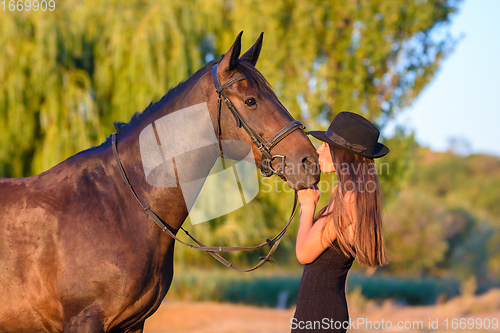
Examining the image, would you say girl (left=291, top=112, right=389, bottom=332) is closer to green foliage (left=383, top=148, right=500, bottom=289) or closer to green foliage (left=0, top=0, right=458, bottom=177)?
green foliage (left=0, top=0, right=458, bottom=177)

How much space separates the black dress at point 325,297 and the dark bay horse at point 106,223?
18.3 inches

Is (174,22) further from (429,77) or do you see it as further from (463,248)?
(463,248)

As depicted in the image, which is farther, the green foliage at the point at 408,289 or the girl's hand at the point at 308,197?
the green foliage at the point at 408,289

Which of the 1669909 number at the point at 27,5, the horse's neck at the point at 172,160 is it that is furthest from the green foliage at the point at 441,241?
the horse's neck at the point at 172,160

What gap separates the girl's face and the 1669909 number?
897cm

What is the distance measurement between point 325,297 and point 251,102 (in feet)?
3.82

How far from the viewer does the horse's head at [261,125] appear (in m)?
2.22

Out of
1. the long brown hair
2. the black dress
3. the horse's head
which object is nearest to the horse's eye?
the horse's head

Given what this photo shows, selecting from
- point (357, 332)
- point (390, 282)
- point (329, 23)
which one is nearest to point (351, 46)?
point (329, 23)

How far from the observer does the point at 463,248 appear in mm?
20828

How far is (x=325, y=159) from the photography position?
2.33 metres

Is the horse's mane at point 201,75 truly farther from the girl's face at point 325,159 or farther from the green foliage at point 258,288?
the green foliage at point 258,288

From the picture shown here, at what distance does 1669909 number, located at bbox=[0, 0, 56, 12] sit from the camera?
862cm

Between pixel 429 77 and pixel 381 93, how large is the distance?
2.99 feet
